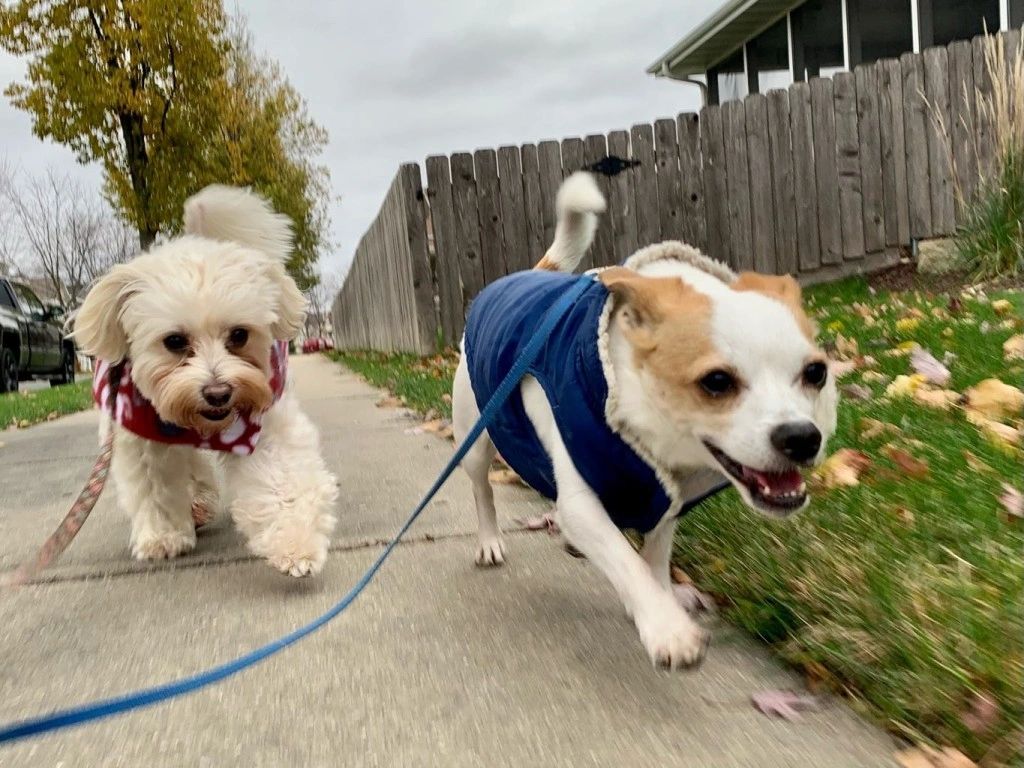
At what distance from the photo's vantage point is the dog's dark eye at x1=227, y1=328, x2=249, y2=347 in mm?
3330

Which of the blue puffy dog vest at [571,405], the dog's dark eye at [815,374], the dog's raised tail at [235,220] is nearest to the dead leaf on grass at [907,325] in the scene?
the blue puffy dog vest at [571,405]

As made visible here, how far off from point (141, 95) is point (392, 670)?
18.0 metres

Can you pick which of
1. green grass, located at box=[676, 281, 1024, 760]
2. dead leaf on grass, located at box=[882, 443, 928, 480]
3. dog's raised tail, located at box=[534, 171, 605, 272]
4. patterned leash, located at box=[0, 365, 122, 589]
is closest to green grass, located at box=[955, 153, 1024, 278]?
green grass, located at box=[676, 281, 1024, 760]

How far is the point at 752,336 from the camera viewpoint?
76.7 inches

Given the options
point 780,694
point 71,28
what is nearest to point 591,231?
point 780,694

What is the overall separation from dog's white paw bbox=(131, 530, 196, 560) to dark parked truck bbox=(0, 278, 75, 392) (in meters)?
11.6

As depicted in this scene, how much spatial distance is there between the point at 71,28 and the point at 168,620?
1736 centimetres

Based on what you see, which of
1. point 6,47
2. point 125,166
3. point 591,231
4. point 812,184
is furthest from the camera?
point 125,166

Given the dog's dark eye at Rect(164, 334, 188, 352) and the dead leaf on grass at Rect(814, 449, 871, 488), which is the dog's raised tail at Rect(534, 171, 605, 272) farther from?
the dog's dark eye at Rect(164, 334, 188, 352)

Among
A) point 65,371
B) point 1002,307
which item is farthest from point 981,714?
point 65,371

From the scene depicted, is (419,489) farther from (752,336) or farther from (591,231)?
(752,336)

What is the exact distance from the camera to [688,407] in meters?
2.01

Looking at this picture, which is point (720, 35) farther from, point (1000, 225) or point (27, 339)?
point (27, 339)

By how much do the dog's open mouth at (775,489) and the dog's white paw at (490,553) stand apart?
1309 millimetres
